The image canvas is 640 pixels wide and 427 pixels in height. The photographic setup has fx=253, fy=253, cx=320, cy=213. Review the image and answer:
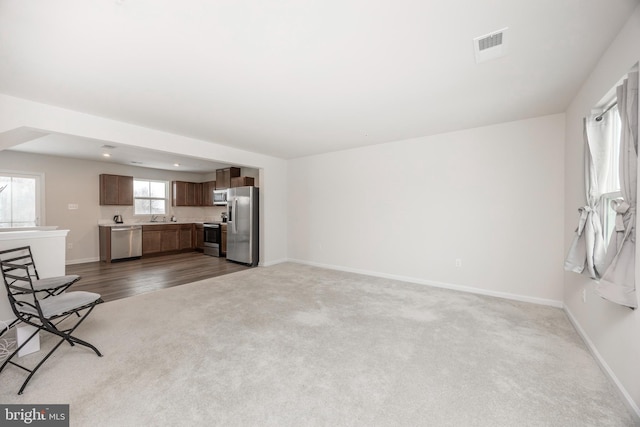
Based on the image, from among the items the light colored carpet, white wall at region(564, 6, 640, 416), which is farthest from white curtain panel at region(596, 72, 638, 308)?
the light colored carpet

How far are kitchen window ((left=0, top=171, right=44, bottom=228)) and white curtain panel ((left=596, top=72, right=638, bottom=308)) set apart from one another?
29.4ft

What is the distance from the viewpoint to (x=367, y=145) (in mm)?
5062

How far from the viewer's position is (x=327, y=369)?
2.07 m

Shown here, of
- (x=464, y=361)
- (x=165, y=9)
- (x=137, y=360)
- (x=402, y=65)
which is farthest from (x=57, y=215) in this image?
(x=464, y=361)

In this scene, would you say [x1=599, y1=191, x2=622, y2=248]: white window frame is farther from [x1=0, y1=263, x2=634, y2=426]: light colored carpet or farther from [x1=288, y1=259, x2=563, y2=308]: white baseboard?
[x1=288, y1=259, x2=563, y2=308]: white baseboard

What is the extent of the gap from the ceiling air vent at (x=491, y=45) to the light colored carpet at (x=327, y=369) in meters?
2.57

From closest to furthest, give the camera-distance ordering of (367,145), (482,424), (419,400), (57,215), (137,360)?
(482,424)
(419,400)
(137,360)
(367,145)
(57,215)

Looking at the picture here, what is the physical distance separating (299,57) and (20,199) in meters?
7.01

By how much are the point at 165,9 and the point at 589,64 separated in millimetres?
3429

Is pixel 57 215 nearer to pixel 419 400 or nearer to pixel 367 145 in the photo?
pixel 367 145

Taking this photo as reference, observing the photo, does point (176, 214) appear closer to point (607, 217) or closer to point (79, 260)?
point (79, 260)

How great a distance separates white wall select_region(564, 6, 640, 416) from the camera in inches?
65.6

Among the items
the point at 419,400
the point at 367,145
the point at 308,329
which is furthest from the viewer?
the point at 367,145

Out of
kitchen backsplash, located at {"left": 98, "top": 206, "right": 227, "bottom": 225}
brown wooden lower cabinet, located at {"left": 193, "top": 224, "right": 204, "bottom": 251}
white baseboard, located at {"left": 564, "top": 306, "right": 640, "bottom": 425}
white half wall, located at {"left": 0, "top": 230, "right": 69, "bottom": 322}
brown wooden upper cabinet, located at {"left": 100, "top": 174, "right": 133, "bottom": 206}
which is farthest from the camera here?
brown wooden lower cabinet, located at {"left": 193, "top": 224, "right": 204, "bottom": 251}
